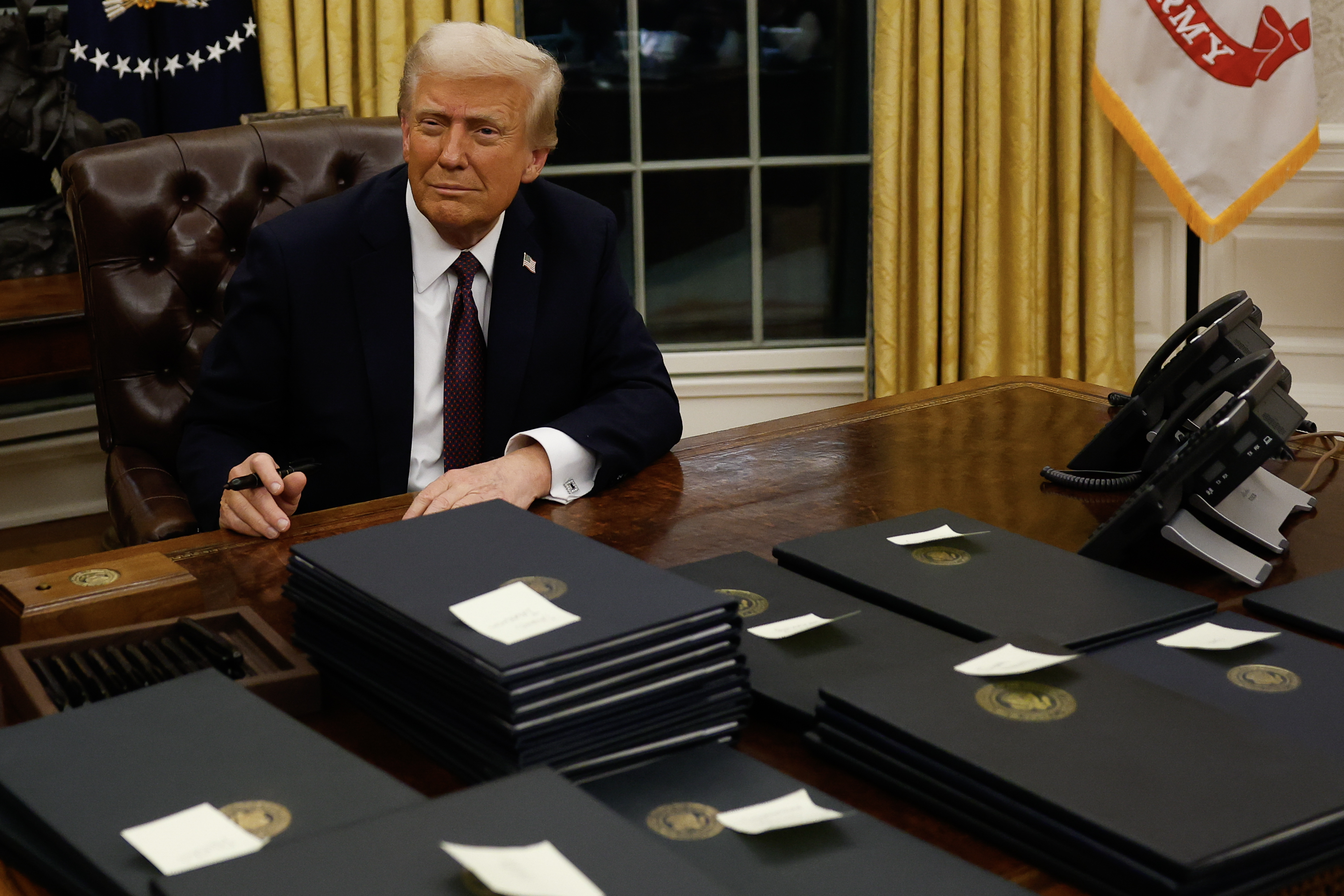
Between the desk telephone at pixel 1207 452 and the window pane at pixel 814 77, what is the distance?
239 cm

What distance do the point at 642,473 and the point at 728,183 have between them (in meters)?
2.36

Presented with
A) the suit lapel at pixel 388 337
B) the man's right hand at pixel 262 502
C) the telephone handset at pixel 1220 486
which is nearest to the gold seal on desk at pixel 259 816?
the man's right hand at pixel 262 502

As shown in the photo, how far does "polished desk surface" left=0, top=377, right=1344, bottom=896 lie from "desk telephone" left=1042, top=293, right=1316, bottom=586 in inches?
1.3

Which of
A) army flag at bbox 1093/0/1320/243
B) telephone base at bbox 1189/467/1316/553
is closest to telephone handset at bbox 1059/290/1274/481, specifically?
telephone base at bbox 1189/467/1316/553

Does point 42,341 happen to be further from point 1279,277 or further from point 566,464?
point 1279,277

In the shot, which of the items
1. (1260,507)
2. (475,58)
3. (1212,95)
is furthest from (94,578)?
(1212,95)

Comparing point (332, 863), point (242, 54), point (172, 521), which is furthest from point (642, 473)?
point (242, 54)

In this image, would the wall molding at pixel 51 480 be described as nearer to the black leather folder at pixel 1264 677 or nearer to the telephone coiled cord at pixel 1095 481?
the telephone coiled cord at pixel 1095 481

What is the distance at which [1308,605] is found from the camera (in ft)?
4.28

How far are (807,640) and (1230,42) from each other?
9.68 ft

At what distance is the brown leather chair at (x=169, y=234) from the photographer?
2.25 meters

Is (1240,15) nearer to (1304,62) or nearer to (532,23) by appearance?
(1304,62)

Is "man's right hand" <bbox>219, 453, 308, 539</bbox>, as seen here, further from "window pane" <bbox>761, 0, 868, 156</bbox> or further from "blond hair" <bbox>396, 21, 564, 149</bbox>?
"window pane" <bbox>761, 0, 868, 156</bbox>

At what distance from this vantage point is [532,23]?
391 centimetres
